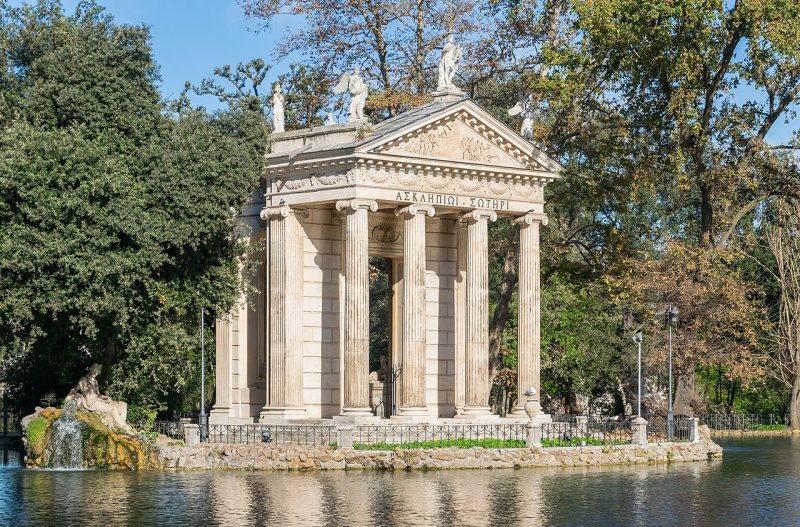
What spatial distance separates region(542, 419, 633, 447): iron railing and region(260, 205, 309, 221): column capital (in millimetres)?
10499

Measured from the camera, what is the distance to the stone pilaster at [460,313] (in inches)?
1914

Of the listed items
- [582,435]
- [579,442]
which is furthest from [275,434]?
[582,435]

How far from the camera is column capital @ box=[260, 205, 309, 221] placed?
47.3m

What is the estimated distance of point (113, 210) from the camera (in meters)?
42.2

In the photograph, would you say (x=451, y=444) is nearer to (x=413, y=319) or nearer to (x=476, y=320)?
(x=413, y=319)

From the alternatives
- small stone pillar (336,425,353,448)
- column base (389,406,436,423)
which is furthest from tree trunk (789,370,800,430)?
small stone pillar (336,425,353,448)

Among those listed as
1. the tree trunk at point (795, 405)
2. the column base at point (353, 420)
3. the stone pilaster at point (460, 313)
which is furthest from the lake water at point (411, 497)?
the tree trunk at point (795, 405)

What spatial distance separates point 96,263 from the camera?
4134 cm

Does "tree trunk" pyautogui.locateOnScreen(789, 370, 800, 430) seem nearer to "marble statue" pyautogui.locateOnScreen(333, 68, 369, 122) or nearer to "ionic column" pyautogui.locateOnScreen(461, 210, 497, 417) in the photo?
"ionic column" pyautogui.locateOnScreen(461, 210, 497, 417)

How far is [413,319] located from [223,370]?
7893mm

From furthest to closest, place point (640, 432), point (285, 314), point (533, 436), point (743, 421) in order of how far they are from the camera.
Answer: point (743, 421), point (285, 314), point (640, 432), point (533, 436)

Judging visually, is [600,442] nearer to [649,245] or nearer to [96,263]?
[96,263]

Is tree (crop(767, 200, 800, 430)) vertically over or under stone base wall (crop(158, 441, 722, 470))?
over

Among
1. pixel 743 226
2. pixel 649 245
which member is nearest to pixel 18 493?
pixel 649 245
